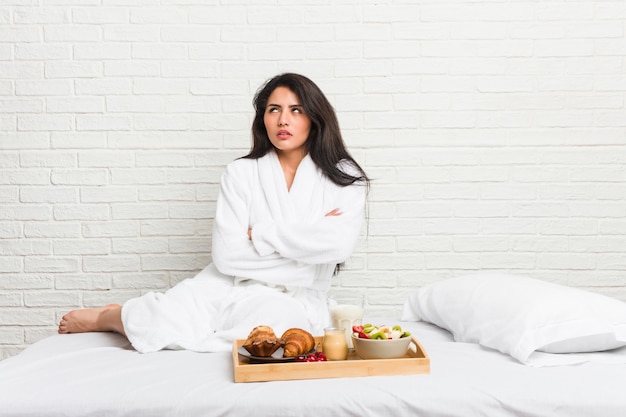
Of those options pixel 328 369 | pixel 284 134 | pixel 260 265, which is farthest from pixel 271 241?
pixel 328 369

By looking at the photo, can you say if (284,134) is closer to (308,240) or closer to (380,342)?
(308,240)

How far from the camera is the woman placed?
246 cm

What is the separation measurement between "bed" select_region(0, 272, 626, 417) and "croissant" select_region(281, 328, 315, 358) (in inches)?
4.2

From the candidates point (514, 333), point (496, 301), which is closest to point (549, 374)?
point (514, 333)

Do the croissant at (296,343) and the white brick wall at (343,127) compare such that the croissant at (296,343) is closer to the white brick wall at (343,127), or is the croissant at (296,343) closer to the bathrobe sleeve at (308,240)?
the bathrobe sleeve at (308,240)

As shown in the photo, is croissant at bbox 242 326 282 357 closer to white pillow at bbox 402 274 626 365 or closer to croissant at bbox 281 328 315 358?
croissant at bbox 281 328 315 358

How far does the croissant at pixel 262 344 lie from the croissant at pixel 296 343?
0.03m

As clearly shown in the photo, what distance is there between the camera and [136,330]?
2363 mm

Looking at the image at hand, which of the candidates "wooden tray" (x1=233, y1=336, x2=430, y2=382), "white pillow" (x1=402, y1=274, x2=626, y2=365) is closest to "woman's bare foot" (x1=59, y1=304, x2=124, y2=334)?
"wooden tray" (x1=233, y1=336, x2=430, y2=382)

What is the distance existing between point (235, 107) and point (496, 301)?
1634 mm

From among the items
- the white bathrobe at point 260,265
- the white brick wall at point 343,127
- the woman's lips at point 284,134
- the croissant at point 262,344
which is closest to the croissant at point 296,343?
the croissant at point 262,344

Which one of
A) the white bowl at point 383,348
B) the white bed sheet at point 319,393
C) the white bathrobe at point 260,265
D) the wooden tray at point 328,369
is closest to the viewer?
the white bed sheet at point 319,393

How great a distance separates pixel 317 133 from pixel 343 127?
1.42 ft

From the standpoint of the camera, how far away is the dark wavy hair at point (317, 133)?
2924 millimetres
